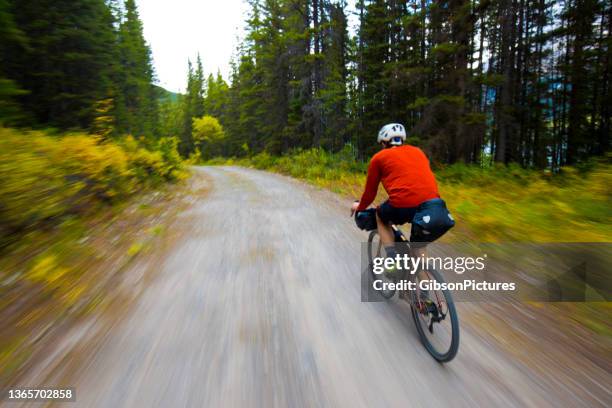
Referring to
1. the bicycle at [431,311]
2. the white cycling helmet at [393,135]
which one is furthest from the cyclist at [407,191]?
the bicycle at [431,311]

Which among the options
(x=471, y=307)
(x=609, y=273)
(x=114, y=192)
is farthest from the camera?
(x=114, y=192)

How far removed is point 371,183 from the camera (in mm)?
3535

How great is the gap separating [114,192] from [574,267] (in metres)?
9.82

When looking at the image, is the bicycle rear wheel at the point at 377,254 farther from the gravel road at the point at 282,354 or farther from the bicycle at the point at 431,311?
the bicycle at the point at 431,311

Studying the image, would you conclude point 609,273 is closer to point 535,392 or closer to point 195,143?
point 535,392

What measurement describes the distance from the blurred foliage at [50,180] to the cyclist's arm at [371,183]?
5.04 meters

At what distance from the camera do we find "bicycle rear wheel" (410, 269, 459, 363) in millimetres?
2729

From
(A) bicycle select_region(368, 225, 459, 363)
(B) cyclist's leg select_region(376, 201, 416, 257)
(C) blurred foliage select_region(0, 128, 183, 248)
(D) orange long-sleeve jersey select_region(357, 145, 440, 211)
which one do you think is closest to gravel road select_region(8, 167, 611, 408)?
(A) bicycle select_region(368, 225, 459, 363)

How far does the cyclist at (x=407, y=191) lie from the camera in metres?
2.85

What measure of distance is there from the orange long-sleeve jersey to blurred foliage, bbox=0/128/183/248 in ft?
17.2

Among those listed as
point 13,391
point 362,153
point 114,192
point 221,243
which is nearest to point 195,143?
point 362,153

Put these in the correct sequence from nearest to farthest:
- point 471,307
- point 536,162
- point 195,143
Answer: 1. point 471,307
2. point 536,162
3. point 195,143

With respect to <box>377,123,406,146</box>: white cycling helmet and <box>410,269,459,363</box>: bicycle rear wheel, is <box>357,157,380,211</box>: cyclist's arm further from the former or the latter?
<box>410,269,459,363</box>: bicycle rear wheel

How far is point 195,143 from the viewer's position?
5266 centimetres
